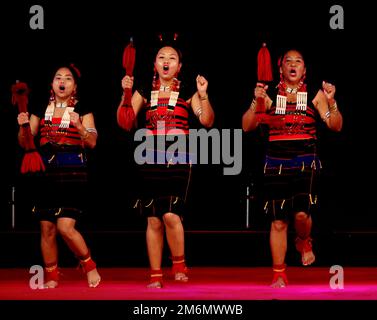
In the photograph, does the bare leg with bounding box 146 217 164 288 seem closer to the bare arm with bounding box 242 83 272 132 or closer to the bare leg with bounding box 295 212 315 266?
the bare arm with bounding box 242 83 272 132

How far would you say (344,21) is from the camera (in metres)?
7.66

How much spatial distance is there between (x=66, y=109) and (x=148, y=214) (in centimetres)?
83

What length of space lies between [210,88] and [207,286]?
2.83 metres

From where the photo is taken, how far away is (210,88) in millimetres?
8719

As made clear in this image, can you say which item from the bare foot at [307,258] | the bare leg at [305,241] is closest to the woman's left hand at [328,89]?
the bare leg at [305,241]

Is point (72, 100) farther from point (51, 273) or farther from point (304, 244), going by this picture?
point (304, 244)

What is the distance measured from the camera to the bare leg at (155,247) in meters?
6.25

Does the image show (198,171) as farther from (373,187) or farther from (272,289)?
(272,289)

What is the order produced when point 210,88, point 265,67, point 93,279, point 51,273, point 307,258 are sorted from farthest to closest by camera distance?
point 210,88, point 307,258, point 51,273, point 93,279, point 265,67

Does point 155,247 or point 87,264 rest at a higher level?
point 155,247

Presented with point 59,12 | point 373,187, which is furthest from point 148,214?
point 373,187

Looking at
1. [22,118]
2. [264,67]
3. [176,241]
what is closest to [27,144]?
[22,118]

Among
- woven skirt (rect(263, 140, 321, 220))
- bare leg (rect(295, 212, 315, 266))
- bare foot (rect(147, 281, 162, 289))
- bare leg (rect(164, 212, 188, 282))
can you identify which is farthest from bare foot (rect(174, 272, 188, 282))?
bare leg (rect(295, 212, 315, 266))

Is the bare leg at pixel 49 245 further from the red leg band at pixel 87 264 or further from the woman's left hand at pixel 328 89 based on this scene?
the woman's left hand at pixel 328 89
